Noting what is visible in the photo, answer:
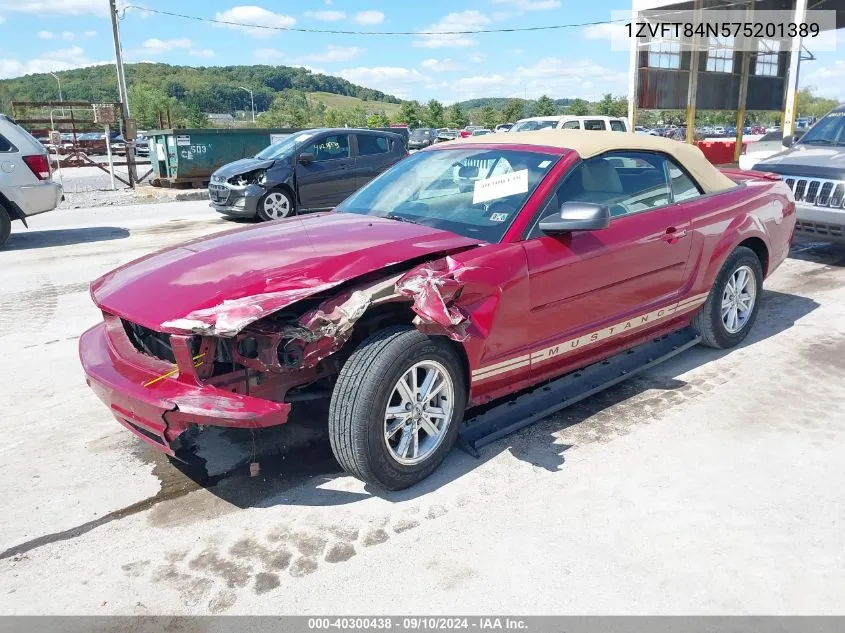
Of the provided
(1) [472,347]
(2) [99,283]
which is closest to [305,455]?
(1) [472,347]

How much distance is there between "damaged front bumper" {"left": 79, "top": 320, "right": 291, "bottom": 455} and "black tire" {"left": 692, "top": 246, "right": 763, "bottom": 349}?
3.33 meters

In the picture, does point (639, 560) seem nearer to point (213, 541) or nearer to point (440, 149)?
point (213, 541)

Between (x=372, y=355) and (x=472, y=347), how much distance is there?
554mm

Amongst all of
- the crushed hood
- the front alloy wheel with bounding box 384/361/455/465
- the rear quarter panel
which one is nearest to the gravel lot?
the front alloy wheel with bounding box 384/361/455/465

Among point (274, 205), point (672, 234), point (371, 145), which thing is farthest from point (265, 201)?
point (672, 234)

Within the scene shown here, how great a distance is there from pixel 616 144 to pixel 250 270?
243 centimetres

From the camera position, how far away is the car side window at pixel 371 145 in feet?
41.1

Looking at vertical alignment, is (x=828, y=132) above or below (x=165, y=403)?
above

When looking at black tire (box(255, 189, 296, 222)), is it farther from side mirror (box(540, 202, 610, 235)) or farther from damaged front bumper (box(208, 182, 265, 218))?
side mirror (box(540, 202, 610, 235))

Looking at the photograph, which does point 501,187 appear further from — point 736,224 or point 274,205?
point 274,205

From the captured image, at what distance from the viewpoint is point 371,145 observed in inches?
498

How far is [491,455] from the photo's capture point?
11.7 feet

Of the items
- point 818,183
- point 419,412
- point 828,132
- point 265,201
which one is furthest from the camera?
point 265,201

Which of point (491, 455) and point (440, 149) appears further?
point (440, 149)
